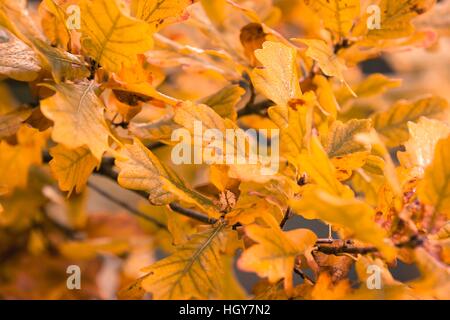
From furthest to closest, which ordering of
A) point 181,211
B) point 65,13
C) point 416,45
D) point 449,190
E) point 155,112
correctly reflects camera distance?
point 155,112 → point 416,45 → point 181,211 → point 65,13 → point 449,190

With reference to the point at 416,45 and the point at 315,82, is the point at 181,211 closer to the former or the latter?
the point at 315,82

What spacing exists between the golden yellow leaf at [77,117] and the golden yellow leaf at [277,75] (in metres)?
0.16

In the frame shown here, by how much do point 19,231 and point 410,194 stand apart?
3.04ft

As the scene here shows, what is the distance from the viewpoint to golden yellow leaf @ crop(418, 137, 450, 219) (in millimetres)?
593

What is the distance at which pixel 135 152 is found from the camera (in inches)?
27.2

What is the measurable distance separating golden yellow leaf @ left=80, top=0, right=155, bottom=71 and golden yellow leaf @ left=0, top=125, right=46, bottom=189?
32 centimetres

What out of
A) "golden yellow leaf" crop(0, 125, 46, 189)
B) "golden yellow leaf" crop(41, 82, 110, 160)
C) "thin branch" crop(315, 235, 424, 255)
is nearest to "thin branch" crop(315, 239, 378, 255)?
"thin branch" crop(315, 235, 424, 255)

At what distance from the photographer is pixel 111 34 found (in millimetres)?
660

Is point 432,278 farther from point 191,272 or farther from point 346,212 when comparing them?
point 191,272

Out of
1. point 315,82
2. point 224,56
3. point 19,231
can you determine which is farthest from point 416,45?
point 19,231

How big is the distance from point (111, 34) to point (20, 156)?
46 cm

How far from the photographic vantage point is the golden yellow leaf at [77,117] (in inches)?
23.4

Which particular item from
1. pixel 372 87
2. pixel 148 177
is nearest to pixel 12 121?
pixel 148 177

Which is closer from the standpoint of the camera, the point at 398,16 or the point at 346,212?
the point at 346,212
